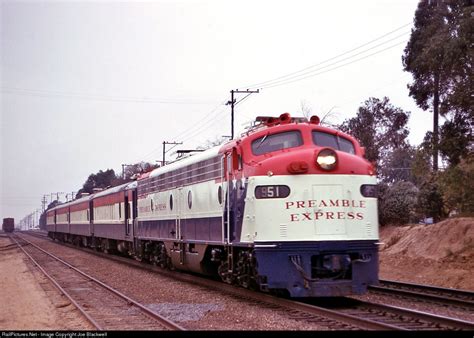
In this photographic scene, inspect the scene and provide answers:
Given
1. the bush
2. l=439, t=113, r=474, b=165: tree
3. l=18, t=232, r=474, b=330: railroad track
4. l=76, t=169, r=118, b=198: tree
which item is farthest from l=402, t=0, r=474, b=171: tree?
l=76, t=169, r=118, b=198: tree

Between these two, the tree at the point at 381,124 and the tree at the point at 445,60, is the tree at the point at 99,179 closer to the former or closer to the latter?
the tree at the point at 381,124

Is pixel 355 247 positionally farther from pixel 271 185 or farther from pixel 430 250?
pixel 430 250

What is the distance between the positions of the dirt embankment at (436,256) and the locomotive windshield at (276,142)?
7.51 meters

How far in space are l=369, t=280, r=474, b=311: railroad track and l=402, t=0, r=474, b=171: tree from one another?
24.4 feet

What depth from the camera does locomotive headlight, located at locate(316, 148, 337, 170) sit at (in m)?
12.5

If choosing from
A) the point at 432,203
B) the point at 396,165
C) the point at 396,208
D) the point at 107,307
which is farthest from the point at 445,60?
the point at 396,165

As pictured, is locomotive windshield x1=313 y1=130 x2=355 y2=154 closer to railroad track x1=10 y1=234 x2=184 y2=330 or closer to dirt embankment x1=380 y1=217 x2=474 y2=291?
railroad track x1=10 y1=234 x2=184 y2=330

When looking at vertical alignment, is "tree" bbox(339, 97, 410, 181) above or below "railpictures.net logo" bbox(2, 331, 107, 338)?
above

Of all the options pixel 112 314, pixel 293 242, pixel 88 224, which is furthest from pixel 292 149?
pixel 88 224

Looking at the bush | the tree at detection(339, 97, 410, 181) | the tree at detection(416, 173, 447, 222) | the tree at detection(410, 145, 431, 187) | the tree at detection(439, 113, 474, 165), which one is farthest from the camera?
the tree at detection(339, 97, 410, 181)

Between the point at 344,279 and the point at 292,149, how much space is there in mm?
2933

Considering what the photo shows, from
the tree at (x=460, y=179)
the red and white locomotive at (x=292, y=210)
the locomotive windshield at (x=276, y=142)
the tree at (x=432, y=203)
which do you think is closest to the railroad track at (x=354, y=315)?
the red and white locomotive at (x=292, y=210)

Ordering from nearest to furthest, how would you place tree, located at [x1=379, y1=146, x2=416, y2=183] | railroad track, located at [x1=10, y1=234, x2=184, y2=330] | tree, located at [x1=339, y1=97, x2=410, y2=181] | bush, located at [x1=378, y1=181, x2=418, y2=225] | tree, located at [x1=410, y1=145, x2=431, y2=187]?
railroad track, located at [x1=10, y1=234, x2=184, y2=330], tree, located at [x1=410, y1=145, x2=431, y2=187], bush, located at [x1=378, y1=181, x2=418, y2=225], tree, located at [x1=339, y1=97, x2=410, y2=181], tree, located at [x1=379, y1=146, x2=416, y2=183]

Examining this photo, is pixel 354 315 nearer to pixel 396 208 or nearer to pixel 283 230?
pixel 283 230
